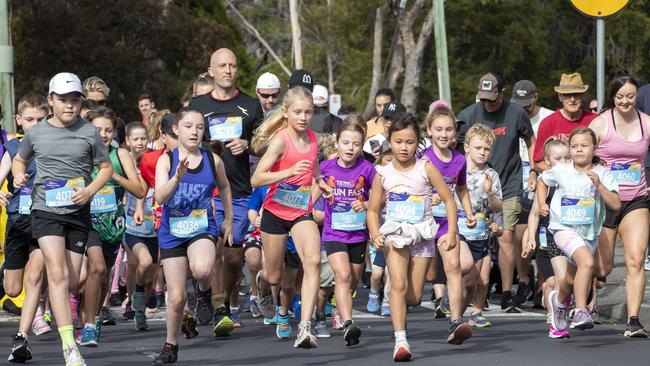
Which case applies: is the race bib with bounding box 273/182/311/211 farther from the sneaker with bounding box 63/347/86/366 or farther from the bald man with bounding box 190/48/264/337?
the sneaker with bounding box 63/347/86/366

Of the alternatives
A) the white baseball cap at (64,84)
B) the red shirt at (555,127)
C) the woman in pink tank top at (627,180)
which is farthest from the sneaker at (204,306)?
the red shirt at (555,127)

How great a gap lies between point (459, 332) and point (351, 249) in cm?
131

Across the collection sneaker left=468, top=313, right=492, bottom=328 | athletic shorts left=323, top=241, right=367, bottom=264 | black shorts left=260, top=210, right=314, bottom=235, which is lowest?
sneaker left=468, top=313, right=492, bottom=328

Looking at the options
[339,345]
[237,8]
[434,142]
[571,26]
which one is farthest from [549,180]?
[237,8]

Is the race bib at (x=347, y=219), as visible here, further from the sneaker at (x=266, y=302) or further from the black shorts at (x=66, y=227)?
the black shorts at (x=66, y=227)

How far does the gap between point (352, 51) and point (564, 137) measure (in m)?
40.7

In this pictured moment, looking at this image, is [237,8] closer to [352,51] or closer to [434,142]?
[352,51]

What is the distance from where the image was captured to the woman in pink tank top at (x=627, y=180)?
11.8 metres

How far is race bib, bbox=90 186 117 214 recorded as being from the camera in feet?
39.9

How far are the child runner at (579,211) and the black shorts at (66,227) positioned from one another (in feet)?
11.6

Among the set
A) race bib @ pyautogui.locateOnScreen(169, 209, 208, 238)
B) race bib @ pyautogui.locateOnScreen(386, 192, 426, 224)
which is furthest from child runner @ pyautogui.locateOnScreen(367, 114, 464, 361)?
race bib @ pyautogui.locateOnScreen(169, 209, 208, 238)

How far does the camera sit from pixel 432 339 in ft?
38.7

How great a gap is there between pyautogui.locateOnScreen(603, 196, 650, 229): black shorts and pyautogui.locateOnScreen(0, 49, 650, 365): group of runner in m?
0.01

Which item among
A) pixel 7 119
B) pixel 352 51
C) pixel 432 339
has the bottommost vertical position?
pixel 432 339
